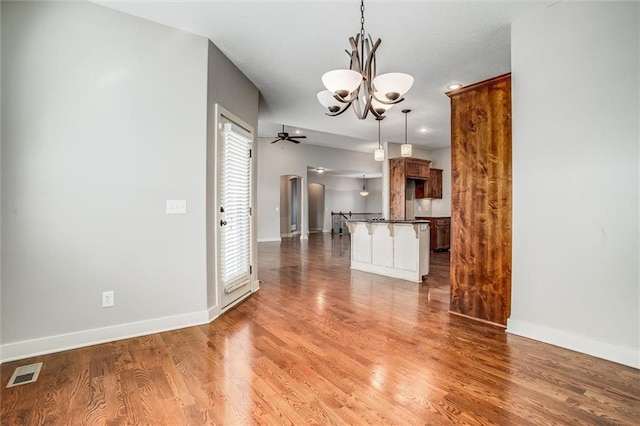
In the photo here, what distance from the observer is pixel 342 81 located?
2.33 meters

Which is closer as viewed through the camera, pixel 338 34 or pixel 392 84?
pixel 392 84

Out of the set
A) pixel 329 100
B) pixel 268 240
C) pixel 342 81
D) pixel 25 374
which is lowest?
pixel 25 374

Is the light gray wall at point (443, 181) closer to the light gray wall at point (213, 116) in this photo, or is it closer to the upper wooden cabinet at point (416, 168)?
the upper wooden cabinet at point (416, 168)

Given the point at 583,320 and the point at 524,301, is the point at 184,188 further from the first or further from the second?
the point at 583,320

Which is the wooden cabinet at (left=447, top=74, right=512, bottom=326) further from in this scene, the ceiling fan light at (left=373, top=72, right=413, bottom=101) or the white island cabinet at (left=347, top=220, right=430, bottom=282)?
the white island cabinet at (left=347, top=220, right=430, bottom=282)

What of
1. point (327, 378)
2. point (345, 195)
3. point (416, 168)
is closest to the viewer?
point (327, 378)

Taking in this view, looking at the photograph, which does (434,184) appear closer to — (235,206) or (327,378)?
(235,206)

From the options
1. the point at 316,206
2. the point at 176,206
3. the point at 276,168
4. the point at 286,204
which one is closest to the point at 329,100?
the point at 176,206

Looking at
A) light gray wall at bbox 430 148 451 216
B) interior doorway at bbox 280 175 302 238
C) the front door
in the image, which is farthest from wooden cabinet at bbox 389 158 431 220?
the front door

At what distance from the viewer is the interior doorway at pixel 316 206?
48.8 ft

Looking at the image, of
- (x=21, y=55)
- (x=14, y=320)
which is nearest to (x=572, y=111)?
(x=21, y=55)

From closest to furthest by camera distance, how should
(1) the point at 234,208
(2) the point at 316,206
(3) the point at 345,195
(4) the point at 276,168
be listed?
(1) the point at 234,208
(4) the point at 276,168
(2) the point at 316,206
(3) the point at 345,195

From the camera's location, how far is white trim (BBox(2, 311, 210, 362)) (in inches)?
94.6

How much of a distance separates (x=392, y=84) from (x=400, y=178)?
20.2 ft
